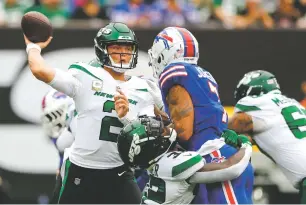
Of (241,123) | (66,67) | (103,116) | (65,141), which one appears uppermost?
(103,116)

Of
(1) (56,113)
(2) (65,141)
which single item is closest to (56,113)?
(1) (56,113)

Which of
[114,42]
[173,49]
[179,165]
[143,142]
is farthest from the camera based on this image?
[114,42]

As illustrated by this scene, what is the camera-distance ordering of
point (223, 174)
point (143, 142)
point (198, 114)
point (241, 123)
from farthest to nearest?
point (241, 123) → point (198, 114) → point (223, 174) → point (143, 142)

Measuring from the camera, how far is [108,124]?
19.8 feet

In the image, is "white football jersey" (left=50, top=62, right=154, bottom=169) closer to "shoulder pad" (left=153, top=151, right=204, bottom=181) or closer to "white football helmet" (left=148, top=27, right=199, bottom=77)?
"white football helmet" (left=148, top=27, right=199, bottom=77)

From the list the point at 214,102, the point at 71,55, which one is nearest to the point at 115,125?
the point at 214,102

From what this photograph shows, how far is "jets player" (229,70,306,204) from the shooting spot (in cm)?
715

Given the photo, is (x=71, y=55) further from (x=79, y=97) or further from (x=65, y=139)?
(x=79, y=97)

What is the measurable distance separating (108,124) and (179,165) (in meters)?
0.88

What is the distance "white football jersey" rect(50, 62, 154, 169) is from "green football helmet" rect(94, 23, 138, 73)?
0.08 m

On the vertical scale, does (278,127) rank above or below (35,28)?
below

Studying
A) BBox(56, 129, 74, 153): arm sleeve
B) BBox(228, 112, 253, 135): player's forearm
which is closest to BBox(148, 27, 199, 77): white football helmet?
BBox(228, 112, 253, 135): player's forearm

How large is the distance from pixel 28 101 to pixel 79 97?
4257 millimetres

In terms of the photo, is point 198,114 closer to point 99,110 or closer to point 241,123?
point 99,110
